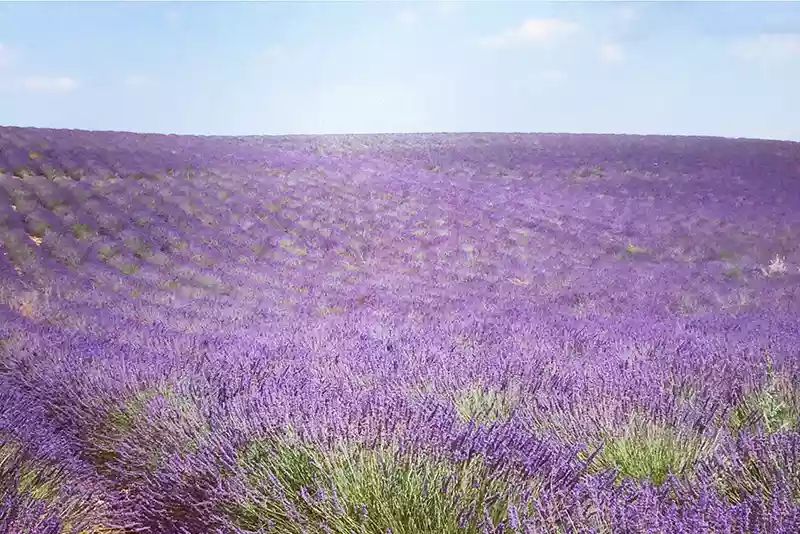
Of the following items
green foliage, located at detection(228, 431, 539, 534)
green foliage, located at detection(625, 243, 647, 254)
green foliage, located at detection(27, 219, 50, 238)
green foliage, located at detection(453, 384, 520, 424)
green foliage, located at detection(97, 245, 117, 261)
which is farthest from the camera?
green foliage, located at detection(625, 243, 647, 254)

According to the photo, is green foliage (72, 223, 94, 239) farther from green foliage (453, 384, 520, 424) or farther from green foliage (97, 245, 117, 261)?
green foliage (453, 384, 520, 424)

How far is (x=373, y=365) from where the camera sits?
3.61 metres

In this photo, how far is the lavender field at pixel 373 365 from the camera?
1944 mm

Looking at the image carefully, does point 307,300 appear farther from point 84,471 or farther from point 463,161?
point 463,161

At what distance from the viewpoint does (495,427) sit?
2.21 meters

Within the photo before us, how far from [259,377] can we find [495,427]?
155cm

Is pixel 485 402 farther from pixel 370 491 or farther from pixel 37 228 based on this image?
pixel 37 228

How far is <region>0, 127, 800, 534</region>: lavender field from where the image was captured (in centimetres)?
194

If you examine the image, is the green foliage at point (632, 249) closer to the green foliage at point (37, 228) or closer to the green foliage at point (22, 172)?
the green foliage at point (37, 228)

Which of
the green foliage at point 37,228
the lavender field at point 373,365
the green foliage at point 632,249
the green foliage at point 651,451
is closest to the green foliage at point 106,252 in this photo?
the lavender field at point 373,365

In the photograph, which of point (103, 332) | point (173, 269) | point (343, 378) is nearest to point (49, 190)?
point (173, 269)

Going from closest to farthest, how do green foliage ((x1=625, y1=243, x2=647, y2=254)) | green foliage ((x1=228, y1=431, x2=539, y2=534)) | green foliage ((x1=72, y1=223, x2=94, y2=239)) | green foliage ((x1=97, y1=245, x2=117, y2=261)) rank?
green foliage ((x1=228, y1=431, x2=539, y2=534)), green foliage ((x1=97, y1=245, x2=117, y2=261)), green foliage ((x1=72, y1=223, x2=94, y2=239)), green foliage ((x1=625, y1=243, x2=647, y2=254))

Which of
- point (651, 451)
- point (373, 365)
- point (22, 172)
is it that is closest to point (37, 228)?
point (22, 172)

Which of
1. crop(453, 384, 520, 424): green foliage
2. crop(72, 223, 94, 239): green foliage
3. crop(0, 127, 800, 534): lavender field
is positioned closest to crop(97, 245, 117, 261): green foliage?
crop(0, 127, 800, 534): lavender field
